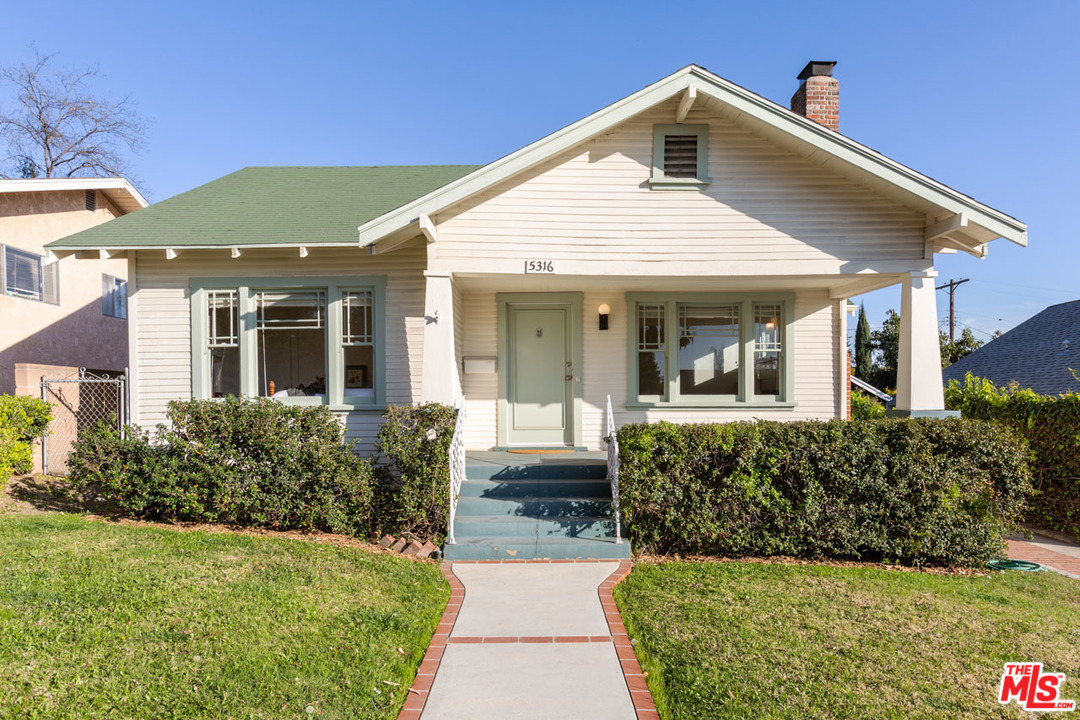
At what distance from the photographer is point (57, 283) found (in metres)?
12.4

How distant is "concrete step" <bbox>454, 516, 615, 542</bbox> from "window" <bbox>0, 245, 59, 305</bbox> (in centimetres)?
992

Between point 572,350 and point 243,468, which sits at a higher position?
point 572,350

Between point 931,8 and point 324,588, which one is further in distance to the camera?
point 931,8

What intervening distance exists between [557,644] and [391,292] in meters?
5.66

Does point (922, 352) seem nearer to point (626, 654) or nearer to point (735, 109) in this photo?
point (735, 109)

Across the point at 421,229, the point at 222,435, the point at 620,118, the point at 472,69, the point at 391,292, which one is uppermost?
the point at 472,69

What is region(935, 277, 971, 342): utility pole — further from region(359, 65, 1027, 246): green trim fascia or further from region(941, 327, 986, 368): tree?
region(359, 65, 1027, 246): green trim fascia

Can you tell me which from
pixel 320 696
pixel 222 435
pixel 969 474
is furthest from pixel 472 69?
pixel 320 696

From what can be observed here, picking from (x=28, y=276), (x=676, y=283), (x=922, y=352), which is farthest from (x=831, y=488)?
(x=28, y=276)

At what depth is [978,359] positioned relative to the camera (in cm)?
2277

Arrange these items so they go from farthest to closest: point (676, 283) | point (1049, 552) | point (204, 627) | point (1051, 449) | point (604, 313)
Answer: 1. point (604, 313)
2. point (676, 283)
3. point (1051, 449)
4. point (1049, 552)
5. point (204, 627)

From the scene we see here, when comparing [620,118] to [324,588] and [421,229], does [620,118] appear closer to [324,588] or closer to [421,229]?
[421,229]

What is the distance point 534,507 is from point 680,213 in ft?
13.4

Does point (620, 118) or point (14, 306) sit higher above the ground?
point (620, 118)
